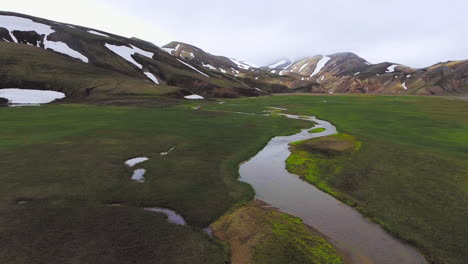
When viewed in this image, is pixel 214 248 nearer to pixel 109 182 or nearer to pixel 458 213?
pixel 109 182

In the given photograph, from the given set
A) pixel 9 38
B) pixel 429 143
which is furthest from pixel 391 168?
A: pixel 9 38

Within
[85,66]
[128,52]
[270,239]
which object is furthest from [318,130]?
[128,52]

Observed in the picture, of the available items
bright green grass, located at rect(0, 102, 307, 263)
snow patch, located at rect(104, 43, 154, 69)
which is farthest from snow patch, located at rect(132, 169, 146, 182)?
snow patch, located at rect(104, 43, 154, 69)

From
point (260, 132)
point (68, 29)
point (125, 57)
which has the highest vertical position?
point (68, 29)

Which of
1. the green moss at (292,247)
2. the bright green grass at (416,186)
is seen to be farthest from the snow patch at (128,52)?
the green moss at (292,247)

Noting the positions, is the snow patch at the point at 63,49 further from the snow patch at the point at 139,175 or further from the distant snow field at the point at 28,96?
the snow patch at the point at 139,175

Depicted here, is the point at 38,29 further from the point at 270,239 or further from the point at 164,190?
the point at 270,239
